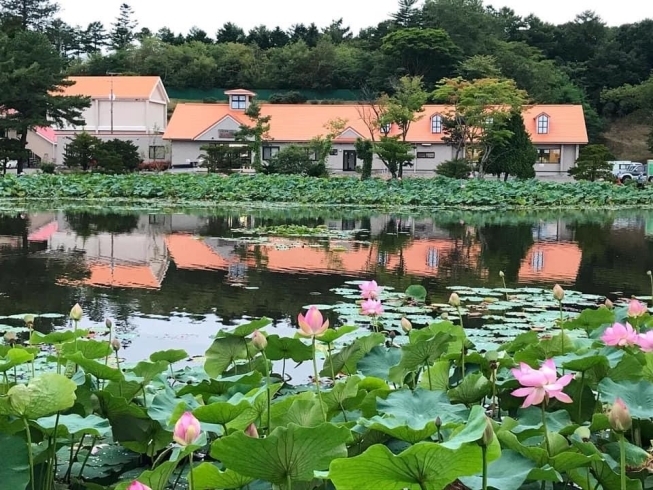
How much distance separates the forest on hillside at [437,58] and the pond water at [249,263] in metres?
31.7

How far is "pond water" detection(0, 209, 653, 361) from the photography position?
589 cm

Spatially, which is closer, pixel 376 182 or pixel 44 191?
pixel 44 191

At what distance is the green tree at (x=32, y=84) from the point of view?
1008 inches

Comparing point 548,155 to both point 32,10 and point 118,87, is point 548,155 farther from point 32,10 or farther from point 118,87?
point 32,10

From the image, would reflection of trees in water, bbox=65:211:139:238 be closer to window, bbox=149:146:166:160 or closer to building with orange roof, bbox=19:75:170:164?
window, bbox=149:146:166:160

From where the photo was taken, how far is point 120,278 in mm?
7449

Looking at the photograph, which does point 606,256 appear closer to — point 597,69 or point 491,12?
point 597,69

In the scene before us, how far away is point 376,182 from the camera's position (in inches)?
929

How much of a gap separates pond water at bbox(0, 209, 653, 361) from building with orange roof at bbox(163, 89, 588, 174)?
1994cm

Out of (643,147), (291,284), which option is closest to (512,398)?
(291,284)

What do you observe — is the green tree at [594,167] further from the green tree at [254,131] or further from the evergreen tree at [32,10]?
the evergreen tree at [32,10]

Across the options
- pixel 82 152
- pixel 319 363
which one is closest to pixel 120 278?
pixel 319 363

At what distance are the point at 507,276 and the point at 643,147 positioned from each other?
4193cm

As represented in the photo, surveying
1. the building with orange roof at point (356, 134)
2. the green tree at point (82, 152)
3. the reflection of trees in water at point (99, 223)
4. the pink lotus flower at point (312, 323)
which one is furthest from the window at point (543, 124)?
the pink lotus flower at point (312, 323)
